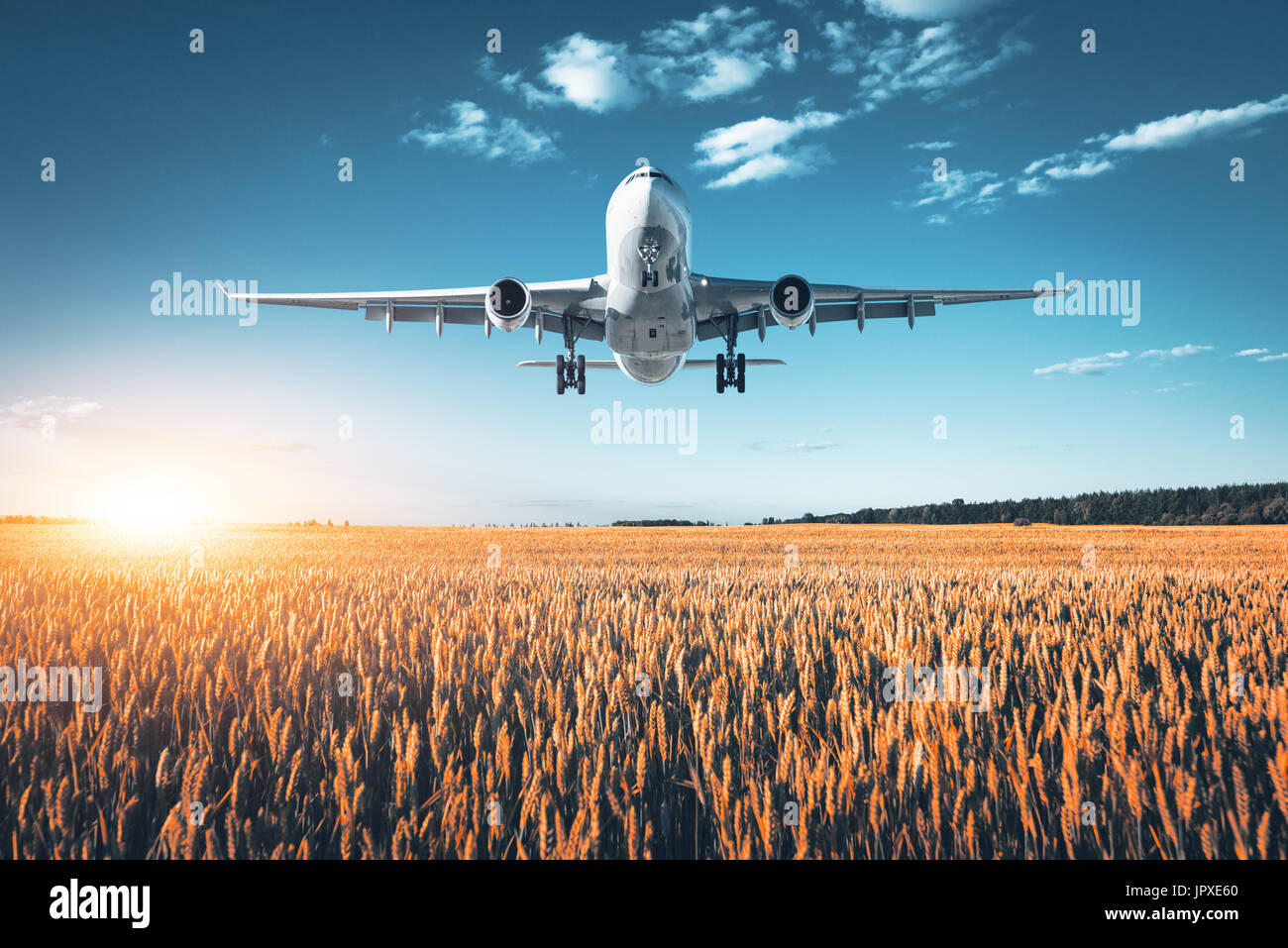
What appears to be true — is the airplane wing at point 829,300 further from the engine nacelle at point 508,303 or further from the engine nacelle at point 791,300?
the engine nacelle at point 508,303

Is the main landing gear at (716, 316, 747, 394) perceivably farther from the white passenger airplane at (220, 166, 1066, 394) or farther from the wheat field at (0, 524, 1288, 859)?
the wheat field at (0, 524, 1288, 859)

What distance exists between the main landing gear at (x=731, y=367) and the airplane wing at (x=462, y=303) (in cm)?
564

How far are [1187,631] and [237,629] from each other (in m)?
9.90

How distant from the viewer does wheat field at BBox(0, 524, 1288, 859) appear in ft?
9.50

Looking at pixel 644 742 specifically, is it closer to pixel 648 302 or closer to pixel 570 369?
pixel 648 302

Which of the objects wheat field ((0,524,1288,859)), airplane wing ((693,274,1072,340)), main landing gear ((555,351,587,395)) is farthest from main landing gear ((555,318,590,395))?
wheat field ((0,524,1288,859))

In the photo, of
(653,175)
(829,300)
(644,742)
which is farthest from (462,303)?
(644,742)

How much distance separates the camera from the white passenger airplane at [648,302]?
69.6 feet

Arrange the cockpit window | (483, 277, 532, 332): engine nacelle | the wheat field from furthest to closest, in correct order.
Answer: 1. (483, 277, 532, 332): engine nacelle
2. the cockpit window
3. the wheat field

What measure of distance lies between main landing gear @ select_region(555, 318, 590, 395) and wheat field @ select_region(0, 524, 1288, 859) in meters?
21.8

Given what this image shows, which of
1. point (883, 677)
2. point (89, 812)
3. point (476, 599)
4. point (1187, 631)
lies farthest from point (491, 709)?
point (1187, 631)

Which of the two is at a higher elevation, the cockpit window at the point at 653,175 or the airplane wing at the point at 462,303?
the cockpit window at the point at 653,175

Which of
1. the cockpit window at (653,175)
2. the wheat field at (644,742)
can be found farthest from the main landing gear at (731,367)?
the wheat field at (644,742)

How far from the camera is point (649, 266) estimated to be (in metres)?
21.2
